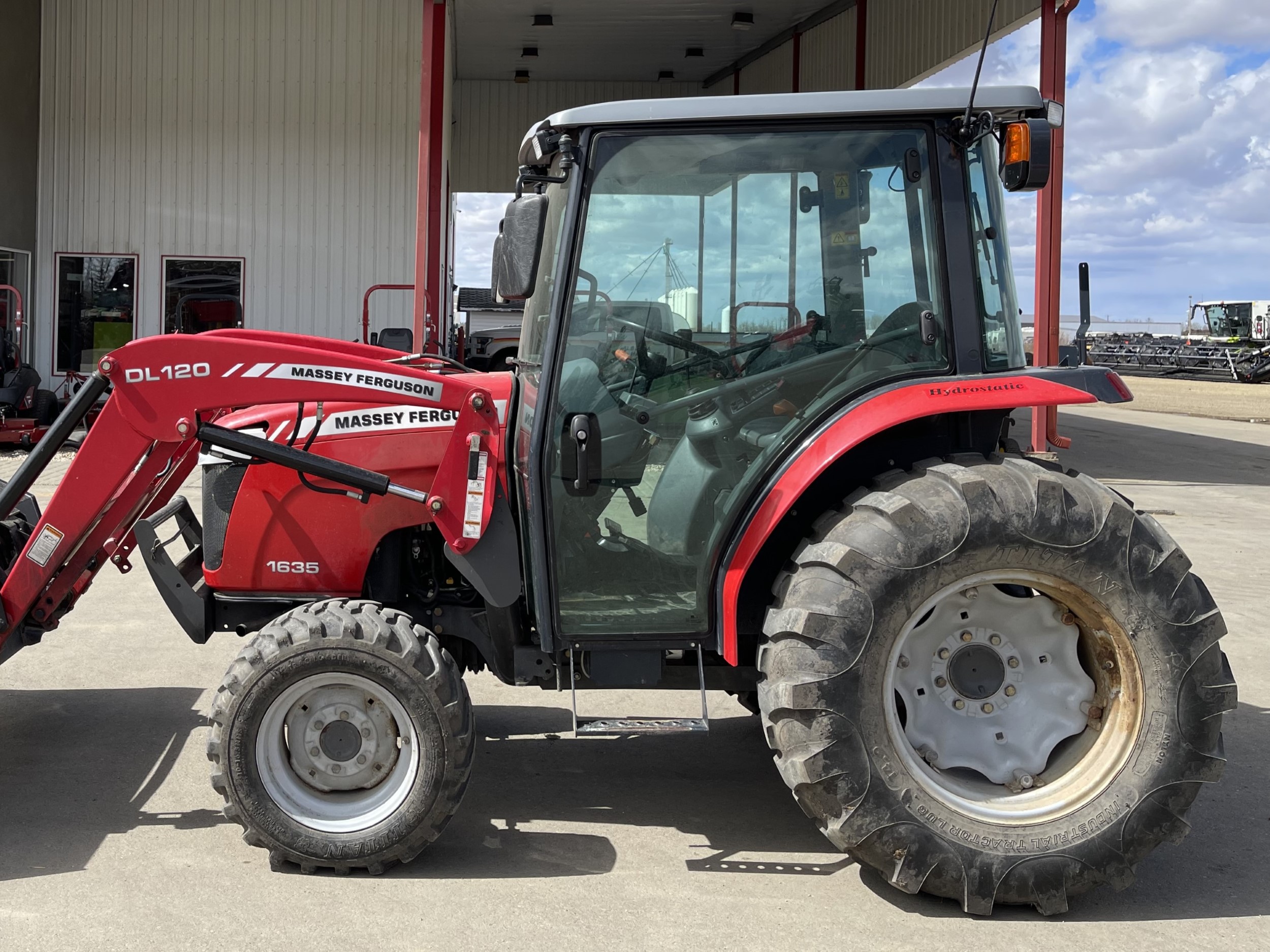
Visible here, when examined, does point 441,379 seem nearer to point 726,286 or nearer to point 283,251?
point 726,286

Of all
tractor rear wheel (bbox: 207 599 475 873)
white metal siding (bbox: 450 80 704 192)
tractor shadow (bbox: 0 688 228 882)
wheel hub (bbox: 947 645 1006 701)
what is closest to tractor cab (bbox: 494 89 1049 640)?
tractor rear wheel (bbox: 207 599 475 873)

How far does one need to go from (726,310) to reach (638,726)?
126 cm

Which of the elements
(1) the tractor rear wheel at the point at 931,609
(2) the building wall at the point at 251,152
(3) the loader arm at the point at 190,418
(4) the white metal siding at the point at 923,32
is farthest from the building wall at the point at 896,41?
(1) the tractor rear wheel at the point at 931,609

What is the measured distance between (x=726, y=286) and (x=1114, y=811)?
1.84 meters

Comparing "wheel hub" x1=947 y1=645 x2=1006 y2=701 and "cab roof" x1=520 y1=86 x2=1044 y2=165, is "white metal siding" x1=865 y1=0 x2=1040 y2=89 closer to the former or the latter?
"cab roof" x1=520 y1=86 x2=1044 y2=165

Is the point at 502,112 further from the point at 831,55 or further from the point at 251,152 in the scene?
the point at 251,152

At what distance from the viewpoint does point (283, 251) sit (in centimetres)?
1708

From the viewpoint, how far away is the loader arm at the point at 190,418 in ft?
11.9

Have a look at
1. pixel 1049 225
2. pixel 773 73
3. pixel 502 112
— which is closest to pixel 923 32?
pixel 1049 225

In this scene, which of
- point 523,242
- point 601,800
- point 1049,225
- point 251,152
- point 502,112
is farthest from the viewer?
point 502,112

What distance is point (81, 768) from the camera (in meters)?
4.46

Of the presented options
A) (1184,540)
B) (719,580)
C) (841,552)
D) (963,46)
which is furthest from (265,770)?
(963,46)

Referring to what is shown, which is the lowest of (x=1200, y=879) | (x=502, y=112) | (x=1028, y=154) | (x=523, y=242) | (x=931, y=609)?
(x=1200, y=879)

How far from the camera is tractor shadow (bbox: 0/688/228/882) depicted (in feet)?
12.4
